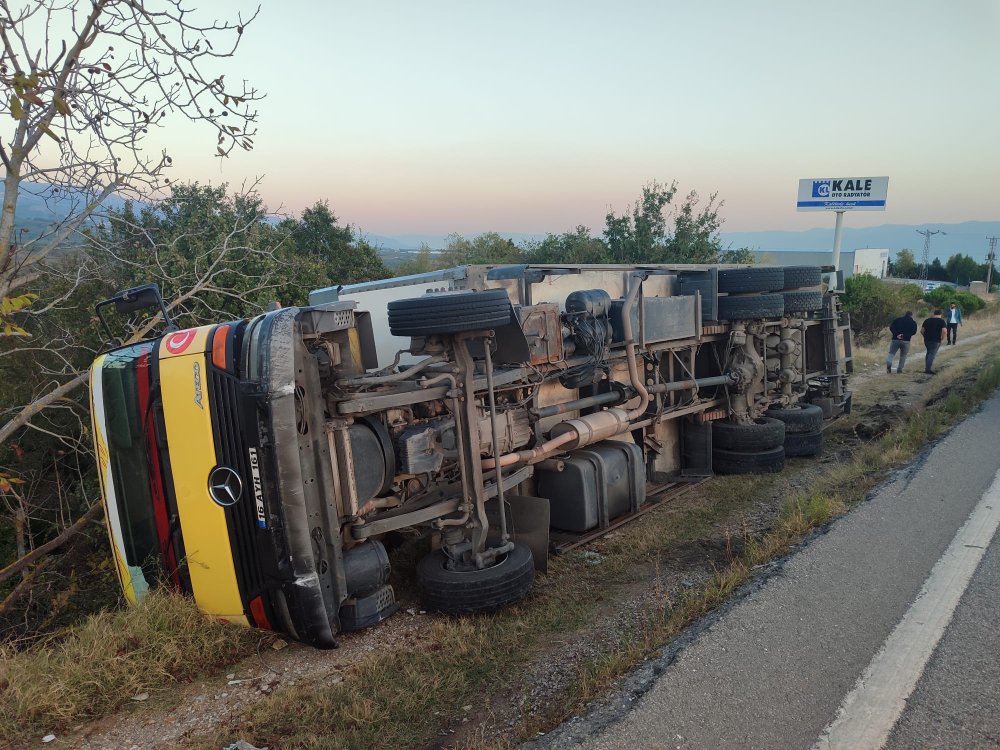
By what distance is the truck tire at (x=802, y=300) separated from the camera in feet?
30.0

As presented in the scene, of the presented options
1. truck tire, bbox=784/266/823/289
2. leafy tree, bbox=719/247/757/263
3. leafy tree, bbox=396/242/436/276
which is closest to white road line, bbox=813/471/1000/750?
truck tire, bbox=784/266/823/289

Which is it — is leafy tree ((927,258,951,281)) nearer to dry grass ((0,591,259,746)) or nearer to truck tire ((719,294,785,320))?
truck tire ((719,294,785,320))

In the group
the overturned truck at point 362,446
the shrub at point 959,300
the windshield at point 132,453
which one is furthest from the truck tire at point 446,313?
the shrub at point 959,300

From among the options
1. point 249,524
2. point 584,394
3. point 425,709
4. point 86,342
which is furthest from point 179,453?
point 86,342

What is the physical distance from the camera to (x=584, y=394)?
7.17 meters

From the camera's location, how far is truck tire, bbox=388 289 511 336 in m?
4.48

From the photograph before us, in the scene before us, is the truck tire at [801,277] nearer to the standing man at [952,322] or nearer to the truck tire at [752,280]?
the truck tire at [752,280]

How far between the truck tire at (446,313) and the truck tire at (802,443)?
5999 mm

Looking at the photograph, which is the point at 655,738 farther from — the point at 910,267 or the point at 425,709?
the point at 910,267

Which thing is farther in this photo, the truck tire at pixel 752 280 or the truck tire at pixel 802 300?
the truck tire at pixel 802 300

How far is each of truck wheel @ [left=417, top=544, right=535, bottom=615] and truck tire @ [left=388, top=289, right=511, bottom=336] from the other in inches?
63.8

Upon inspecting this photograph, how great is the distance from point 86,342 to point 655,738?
838cm

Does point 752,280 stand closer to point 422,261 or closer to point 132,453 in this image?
point 132,453

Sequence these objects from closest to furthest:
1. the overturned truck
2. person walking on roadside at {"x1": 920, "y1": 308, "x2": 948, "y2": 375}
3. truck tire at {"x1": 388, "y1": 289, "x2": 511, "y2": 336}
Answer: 1. the overturned truck
2. truck tire at {"x1": 388, "y1": 289, "x2": 511, "y2": 336}
3. person walking on roadside at {"x1": 920, "y1": 308, "x2": 948, "y2": 375}
